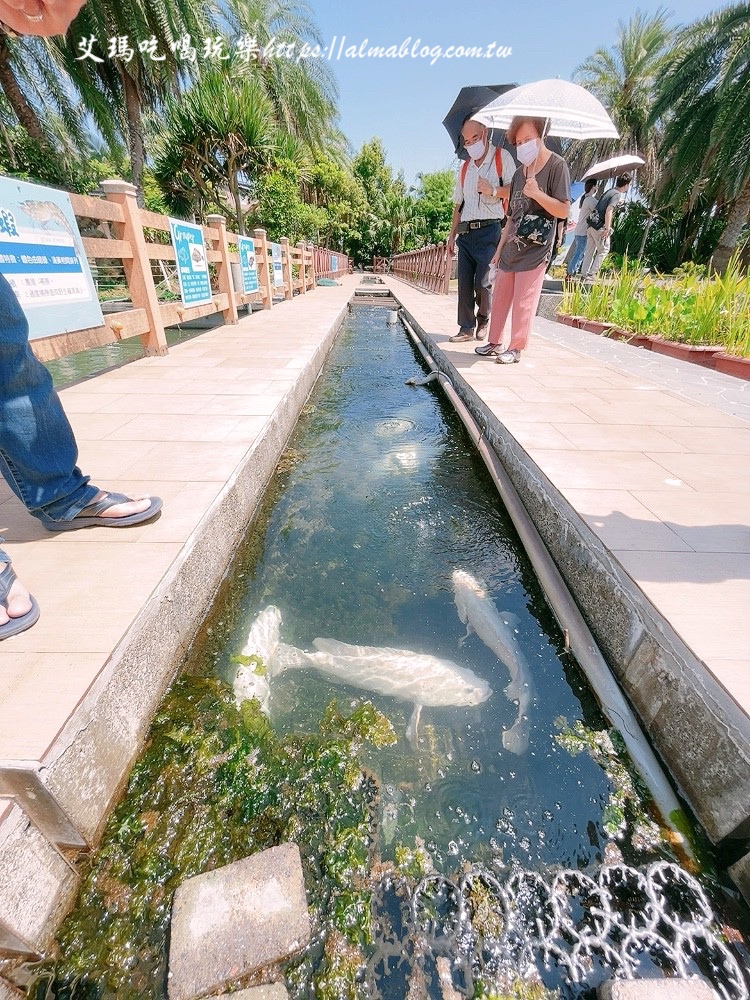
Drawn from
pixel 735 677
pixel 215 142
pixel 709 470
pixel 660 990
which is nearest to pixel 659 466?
pixel 709 470

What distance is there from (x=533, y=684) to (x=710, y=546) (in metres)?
0.93

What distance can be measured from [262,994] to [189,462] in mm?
2134

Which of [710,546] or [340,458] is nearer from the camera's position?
[710,546]

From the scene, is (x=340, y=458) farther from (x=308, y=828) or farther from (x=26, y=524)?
(x=308, y=828)

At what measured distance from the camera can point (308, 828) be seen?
1.31m

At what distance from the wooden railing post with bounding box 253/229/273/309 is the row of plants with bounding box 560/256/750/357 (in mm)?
5840

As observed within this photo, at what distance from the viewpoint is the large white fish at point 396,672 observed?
172cm

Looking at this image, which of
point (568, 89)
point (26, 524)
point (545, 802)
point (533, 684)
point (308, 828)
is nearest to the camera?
point (308, 828)

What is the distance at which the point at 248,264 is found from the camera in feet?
26.2

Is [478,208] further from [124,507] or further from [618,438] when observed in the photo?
[124,507]

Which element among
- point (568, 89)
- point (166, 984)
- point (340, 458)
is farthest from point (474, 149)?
point (166, 984)

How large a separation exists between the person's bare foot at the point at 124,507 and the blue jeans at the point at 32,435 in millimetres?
27

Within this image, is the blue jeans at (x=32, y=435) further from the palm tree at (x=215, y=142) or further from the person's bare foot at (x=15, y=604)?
the palm tree at (x=215, y=142)

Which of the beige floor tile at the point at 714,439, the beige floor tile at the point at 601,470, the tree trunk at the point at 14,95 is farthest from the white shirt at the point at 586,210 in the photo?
the tree trunk at the point at 14,95
